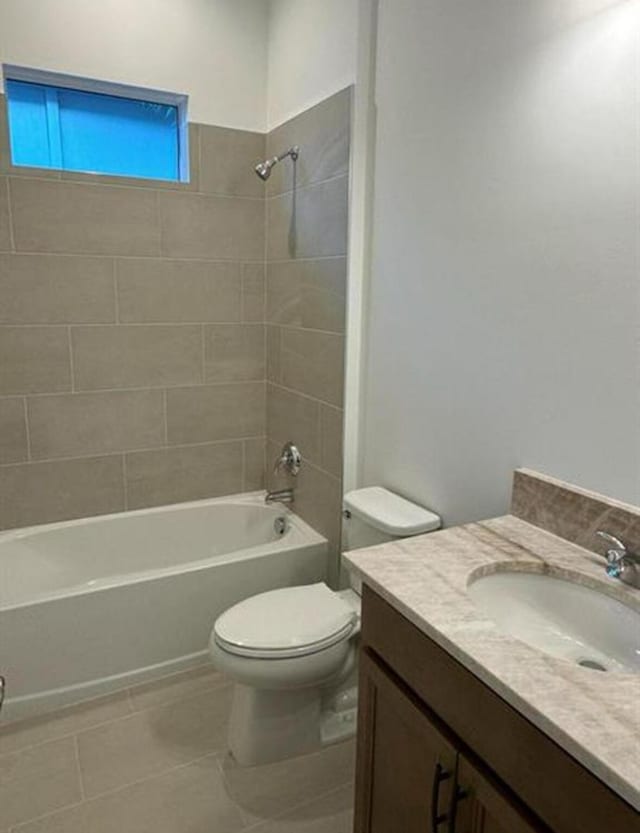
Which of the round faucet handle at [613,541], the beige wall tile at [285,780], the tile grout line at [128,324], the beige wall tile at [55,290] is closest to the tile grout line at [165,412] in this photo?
the tile grout line at [128,324]

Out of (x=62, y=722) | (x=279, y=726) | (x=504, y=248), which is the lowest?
(x=62, y=722)

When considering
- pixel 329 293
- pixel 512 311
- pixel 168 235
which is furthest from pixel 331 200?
pixel 512 311

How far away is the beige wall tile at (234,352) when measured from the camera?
2830 mm

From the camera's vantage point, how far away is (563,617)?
126 cm

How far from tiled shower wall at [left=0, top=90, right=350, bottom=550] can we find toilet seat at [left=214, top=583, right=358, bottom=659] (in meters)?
0.54

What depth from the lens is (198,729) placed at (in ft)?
6.59

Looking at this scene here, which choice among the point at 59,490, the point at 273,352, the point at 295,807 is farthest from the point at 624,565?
the point at 59,490

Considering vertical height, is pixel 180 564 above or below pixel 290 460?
below

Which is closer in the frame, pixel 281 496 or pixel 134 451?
pixel 134 451

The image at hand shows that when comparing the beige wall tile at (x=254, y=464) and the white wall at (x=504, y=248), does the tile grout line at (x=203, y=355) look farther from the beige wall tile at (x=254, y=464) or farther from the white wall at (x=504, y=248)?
the white wall at (x=504, y=248)

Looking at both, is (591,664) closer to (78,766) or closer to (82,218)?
(78,766)

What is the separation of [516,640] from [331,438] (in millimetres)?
1442

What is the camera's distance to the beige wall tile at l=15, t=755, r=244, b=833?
1628 mm

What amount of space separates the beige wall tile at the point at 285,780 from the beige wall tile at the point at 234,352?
1669mm
